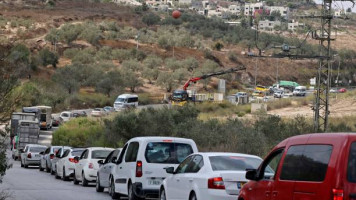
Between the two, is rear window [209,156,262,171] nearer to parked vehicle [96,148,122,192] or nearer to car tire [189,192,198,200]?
car tire [189,192,198,200]

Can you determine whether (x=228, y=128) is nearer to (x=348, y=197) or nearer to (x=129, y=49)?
(x=348, y=197)

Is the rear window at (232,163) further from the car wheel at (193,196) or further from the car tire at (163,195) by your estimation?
the car tire at (163,195)

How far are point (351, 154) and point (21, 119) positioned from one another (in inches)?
2634

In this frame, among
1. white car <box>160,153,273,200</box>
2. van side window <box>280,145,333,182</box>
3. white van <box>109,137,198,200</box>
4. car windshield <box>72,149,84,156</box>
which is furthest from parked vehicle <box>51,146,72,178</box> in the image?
van side window <box>280,145,333,182</box>

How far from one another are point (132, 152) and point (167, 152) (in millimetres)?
1111

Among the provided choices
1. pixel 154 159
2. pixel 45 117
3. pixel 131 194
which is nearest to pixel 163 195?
pixel 154 159

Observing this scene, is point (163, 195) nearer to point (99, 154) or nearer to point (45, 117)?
point (99, 154)

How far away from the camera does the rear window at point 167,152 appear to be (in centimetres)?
2108

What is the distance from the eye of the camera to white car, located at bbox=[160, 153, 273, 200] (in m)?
16.1

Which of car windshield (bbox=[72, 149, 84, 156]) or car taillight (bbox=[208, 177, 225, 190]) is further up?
car taillight (bbox=[208, 177, 225, 190])

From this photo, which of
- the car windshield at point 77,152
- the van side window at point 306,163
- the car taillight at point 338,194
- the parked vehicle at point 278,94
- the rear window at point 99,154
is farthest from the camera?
the parked vehicle at point 278,94

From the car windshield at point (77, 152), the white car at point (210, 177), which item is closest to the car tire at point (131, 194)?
the white car at point (210, 177)

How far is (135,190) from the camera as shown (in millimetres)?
21250

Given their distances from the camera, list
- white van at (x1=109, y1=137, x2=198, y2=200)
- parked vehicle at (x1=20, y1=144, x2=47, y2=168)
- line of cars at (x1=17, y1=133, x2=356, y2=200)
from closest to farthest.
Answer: line of cars at (x1=17, y1=133, x2=356, y2=200)
white van at (x1=109, y1=137, x2=198, y2=200)
parked vehicle at (x1=20, y1=144, x2=47, y2=168)
